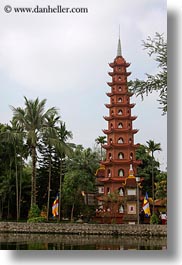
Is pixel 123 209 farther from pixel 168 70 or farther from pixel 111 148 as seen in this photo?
pixel 168 70

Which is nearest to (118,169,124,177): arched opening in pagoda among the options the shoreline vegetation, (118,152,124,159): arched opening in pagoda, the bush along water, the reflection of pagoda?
the reflection of pagoda

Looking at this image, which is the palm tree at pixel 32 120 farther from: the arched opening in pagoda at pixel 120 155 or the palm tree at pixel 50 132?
the arched opening in pagoda at pixel 120 155

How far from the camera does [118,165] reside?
12.9 m

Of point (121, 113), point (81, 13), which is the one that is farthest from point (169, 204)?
point (121, 113)

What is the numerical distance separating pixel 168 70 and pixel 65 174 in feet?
20.4

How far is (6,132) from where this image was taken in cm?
1055

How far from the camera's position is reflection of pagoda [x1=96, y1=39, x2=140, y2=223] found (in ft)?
37.2

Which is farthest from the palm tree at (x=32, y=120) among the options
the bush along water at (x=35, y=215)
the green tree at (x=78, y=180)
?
the green tree at (x=78, y=180)

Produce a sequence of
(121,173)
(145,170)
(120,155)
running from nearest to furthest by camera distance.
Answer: (145,170) → (121,173) → (120,155)

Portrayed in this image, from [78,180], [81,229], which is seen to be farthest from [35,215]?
[78,180]

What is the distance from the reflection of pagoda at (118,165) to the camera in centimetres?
1134

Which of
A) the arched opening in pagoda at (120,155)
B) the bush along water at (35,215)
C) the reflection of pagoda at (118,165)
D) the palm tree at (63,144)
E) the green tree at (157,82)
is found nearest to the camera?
the green tree at (157,82)

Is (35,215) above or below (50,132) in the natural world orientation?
below

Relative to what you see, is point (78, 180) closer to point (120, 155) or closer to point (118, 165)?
point (118, 165)
